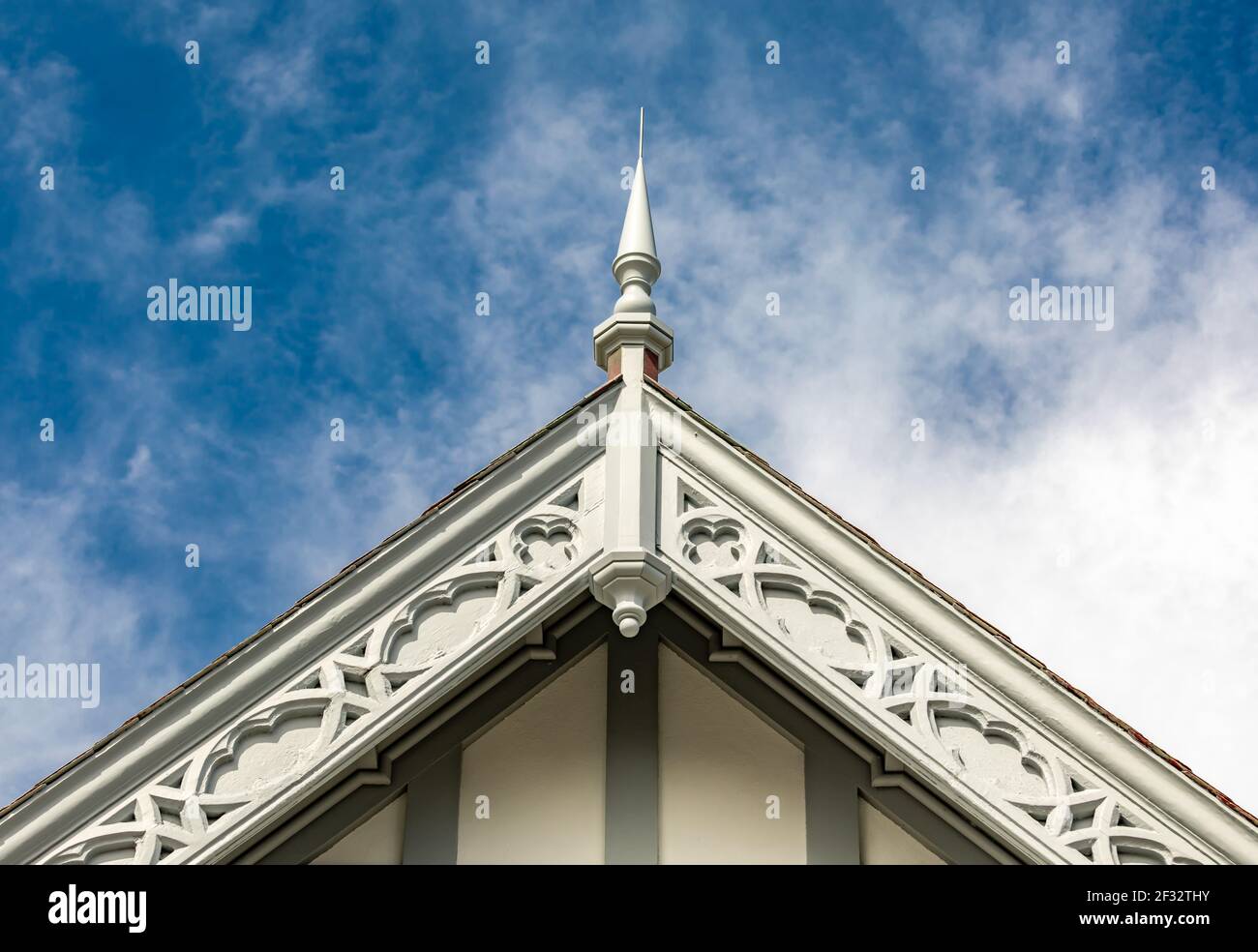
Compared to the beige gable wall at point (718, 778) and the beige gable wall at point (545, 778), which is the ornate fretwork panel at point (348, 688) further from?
the beige gable wall at point (718, 778)

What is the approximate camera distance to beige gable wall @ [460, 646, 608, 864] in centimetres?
762

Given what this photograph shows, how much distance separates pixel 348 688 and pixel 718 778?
2038mm

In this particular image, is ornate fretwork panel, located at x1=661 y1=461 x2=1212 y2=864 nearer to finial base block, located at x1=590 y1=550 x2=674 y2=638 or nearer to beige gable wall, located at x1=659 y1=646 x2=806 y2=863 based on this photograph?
finial base block, located at x1=590 y1=550 x2=674 y2=638

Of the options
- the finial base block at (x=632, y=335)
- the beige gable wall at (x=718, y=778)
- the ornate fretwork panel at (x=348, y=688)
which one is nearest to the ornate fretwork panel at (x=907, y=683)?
the ornate fretwork panel at (x=348, y=688)

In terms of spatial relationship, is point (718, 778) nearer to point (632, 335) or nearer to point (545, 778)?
point (545, 778)

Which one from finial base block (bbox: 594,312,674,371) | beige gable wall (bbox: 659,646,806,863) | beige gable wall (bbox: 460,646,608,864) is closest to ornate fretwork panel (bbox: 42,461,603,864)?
finial base block (bbox: 594,312,674,371)

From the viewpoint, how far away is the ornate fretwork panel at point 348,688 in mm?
6410

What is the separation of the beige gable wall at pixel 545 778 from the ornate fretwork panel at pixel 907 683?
1.28 m

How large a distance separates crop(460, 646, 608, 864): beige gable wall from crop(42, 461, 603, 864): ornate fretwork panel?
1.14 m

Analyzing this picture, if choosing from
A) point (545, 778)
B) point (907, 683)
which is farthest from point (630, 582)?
point (545, 778)
